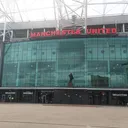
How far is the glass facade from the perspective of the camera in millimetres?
55125

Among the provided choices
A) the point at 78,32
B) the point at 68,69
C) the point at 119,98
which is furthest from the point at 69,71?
the point at 119,98

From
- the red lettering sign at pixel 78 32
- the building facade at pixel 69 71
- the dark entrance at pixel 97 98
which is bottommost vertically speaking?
the dark entrance at pixel 97 98

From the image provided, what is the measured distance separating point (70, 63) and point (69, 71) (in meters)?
2.10

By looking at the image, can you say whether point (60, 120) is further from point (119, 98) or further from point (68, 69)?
point (119, 98)

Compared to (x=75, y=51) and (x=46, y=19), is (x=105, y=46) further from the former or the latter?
(x=46, y=19)

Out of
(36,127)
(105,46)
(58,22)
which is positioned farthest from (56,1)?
(36,127)

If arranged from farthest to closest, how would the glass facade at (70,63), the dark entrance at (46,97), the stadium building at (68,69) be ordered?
the dark entrance at (46,97)
the stadium building at (68,69)
the glass facade at (70,63)

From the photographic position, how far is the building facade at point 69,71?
55219 millimetres

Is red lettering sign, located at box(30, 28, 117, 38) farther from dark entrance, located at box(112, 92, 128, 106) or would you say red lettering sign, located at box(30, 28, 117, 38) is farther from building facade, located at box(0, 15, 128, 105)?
dark entrance, located at box(112, 92, 128, 106)

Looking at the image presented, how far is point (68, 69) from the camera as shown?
56.8 metres

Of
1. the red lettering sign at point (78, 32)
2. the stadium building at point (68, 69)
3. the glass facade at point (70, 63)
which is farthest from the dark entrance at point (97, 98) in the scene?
the red lettering sign at point (78, 32)

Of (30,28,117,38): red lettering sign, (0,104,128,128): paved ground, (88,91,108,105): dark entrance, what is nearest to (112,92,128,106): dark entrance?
(88,91,108,105): dark entrance

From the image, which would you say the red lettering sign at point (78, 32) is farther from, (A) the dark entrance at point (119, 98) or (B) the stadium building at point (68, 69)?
(A) the dark entrance at point (119, 98)

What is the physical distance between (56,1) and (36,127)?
56.7 metres
